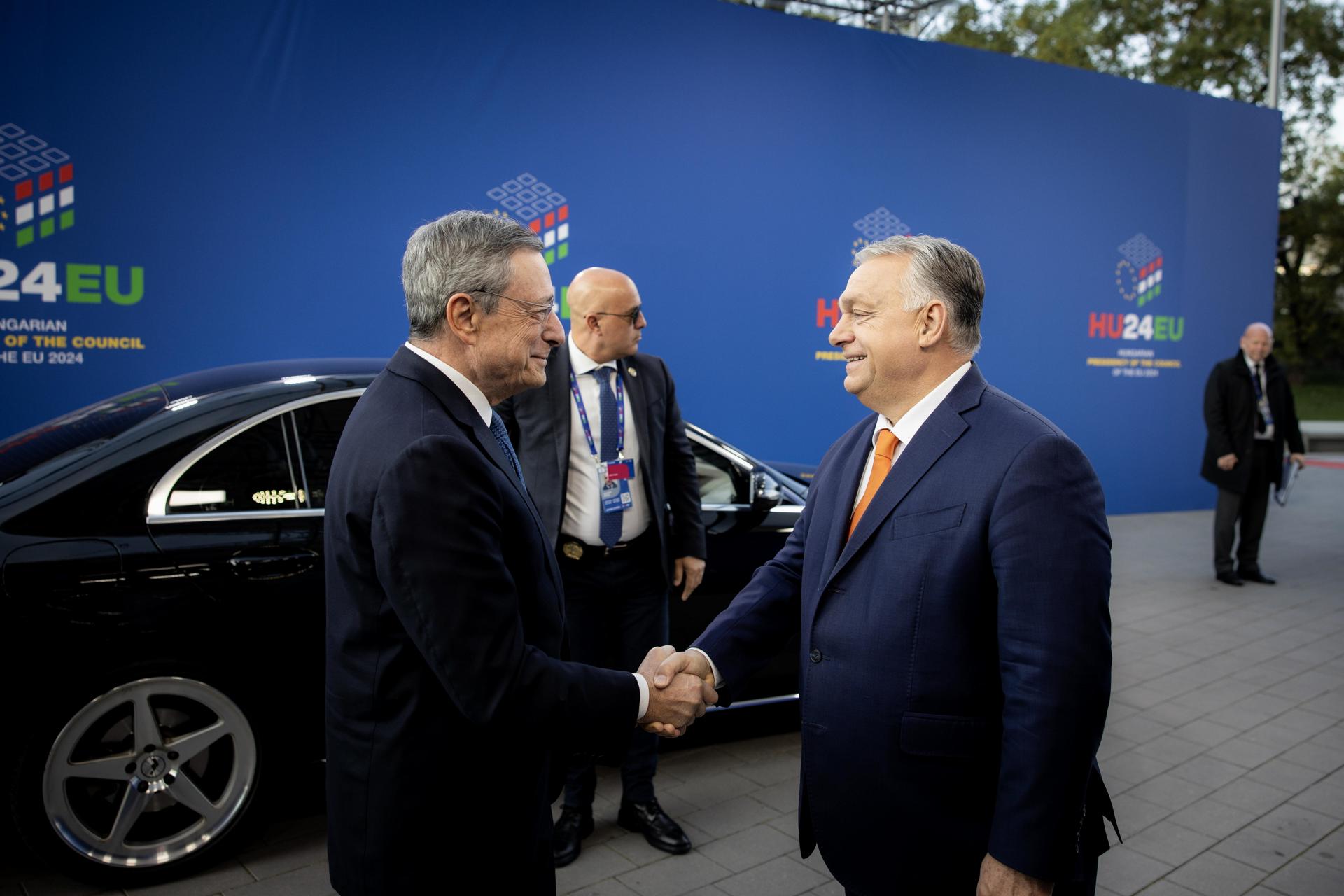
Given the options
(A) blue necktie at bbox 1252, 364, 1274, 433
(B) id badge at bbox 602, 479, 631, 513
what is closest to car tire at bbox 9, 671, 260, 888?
(B) id badge at bbox 602, 479, 631, 513

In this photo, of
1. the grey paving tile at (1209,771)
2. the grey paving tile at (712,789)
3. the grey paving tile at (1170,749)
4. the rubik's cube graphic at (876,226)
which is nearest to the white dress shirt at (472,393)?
the grey paving tile at (712,789)

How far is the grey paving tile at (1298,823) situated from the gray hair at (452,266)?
360cm

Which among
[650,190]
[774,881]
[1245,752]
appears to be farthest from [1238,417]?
[774,881]

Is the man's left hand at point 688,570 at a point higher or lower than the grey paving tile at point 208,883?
higher

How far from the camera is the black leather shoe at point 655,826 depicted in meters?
3.52

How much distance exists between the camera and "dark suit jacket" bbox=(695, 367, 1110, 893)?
5.37ft

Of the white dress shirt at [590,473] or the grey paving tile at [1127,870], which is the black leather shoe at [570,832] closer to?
the white dress shirt at [590,473]

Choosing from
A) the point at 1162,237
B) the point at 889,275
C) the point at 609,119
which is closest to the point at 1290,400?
the point at 1162,237

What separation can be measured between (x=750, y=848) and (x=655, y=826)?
345 millimetres

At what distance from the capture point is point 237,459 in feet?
11.2

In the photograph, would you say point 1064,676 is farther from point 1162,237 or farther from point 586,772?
point 1162,237

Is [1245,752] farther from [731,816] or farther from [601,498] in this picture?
[601,498]

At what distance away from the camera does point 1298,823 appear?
148 inches

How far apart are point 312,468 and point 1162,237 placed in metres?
10.3
